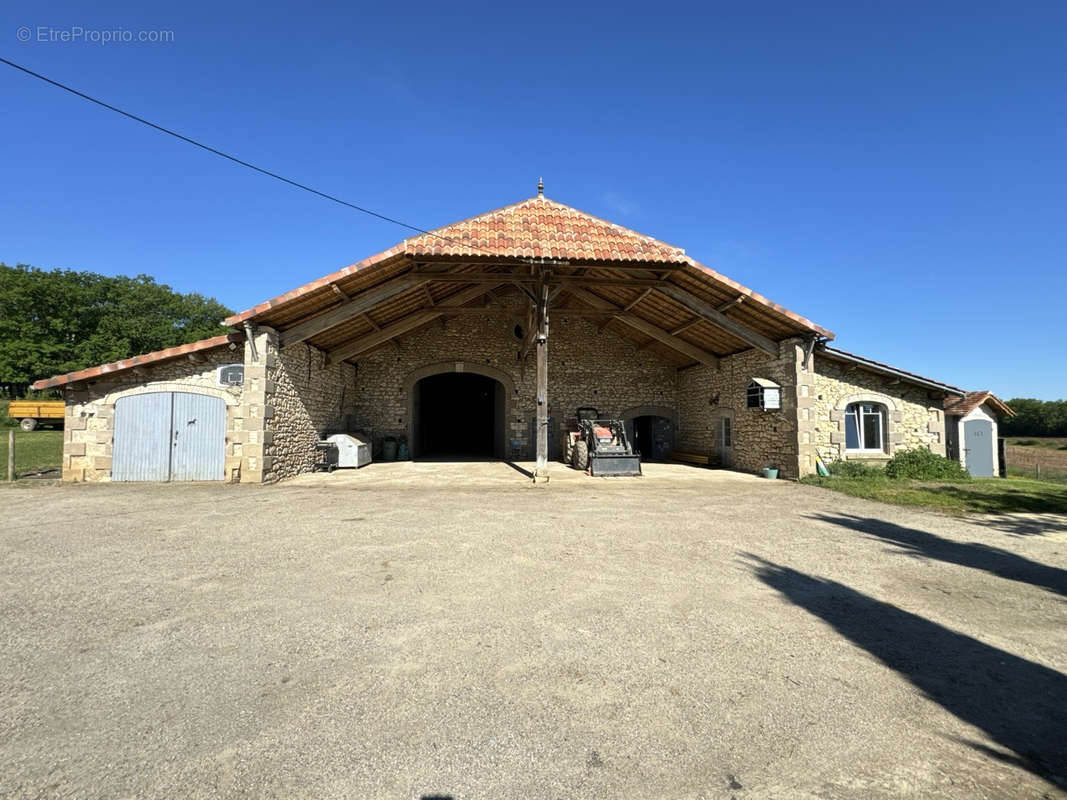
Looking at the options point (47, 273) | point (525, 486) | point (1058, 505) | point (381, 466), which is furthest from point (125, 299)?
point (1058, 505)

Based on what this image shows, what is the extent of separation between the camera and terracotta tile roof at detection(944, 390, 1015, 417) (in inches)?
537

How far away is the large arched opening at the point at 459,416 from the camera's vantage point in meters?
16.4

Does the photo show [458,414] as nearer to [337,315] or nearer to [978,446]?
[337,315]

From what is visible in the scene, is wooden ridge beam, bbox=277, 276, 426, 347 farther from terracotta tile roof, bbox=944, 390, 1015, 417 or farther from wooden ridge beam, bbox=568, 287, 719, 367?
terracotta tile roof, bbox=944, 390, 1015, 417

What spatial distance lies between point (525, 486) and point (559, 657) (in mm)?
7034

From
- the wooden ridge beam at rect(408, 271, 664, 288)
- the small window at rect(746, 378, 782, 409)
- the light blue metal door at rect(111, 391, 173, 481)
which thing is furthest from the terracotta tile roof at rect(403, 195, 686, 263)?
the light blue metal door at rect(111, 391, 173, 481)

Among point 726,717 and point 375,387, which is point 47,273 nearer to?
point 375,387

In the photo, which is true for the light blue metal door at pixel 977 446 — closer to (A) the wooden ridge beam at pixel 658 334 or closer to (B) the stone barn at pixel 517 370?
(B) the stone barn at pixel 517 370

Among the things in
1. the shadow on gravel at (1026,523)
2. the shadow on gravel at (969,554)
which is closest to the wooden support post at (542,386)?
the shadow on gravel at (969,554)

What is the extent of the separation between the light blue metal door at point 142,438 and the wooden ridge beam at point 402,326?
4296 millimetres

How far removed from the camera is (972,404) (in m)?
13.7

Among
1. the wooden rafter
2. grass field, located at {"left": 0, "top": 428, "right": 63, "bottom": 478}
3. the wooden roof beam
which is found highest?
the wooden roof beam

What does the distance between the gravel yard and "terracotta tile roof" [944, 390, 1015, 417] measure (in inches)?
414

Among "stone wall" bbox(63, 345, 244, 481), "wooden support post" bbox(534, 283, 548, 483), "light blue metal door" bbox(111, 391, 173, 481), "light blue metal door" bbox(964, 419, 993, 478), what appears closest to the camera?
"stone wall" bbox(63, 345, 244, 481)
